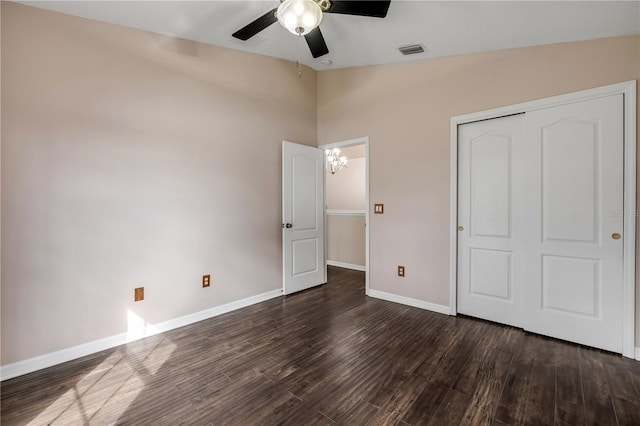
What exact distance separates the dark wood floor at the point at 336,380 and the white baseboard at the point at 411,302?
0.31m

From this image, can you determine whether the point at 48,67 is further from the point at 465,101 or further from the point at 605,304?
the point at 605,304

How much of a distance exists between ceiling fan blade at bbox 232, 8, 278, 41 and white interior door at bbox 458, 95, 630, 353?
224cm

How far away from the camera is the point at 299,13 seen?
1714 millimetres

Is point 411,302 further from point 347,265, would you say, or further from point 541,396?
point 347,265

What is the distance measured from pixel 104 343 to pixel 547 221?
13.4 feet

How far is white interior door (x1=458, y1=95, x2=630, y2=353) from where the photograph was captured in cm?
232

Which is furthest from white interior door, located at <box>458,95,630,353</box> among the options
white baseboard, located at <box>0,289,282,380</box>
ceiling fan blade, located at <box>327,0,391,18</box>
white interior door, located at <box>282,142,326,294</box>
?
white baseboard, located at <box>0,289,282,380</box>

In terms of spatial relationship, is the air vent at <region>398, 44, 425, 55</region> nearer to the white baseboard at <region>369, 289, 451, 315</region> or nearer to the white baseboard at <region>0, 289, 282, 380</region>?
the white baseboard at <region>369, 289, 451, 315</region>

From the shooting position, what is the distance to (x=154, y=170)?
8.87 ft

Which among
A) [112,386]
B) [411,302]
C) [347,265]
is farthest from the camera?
[347,265]

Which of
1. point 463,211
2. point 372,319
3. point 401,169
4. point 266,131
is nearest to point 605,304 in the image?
point 463,211

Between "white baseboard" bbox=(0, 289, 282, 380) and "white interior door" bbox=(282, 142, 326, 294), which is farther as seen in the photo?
"white interior door" bbox=(282, 142, 326, 294)

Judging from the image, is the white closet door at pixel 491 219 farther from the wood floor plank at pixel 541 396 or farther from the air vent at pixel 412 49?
the air vent at pixel 412 49

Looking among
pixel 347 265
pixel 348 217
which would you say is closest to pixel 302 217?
pixel 348 217
